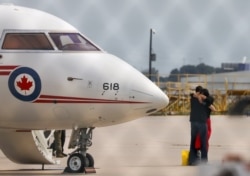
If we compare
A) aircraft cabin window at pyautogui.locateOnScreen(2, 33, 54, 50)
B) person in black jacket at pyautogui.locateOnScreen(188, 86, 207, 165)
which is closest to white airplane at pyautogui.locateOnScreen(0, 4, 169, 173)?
aircraft cabin window at pyautogui.locateOnScreen(2, 33, 54, 50)

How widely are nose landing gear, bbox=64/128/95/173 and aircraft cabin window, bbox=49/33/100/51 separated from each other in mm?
1064

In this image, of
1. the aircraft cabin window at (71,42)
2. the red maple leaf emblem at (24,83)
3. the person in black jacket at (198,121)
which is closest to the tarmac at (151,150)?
the person in black jacket at (198,121)

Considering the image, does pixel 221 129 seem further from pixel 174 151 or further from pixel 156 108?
pixel 156 108

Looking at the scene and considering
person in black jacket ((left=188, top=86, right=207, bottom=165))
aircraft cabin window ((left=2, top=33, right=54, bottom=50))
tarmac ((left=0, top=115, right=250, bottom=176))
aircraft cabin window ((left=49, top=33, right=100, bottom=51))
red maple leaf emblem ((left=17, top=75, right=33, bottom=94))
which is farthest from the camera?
person in black jacket ((left=188, top=86, right=207, bottom=165))

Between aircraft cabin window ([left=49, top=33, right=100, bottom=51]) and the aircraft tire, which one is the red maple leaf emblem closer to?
aircraft cabin window ([left=49, top=33, right=100, bottom=51])

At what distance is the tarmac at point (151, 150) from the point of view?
9.73m

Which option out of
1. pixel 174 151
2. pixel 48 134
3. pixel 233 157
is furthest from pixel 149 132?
pixel 233 157

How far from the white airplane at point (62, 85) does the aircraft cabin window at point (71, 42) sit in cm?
1

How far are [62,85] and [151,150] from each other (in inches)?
240

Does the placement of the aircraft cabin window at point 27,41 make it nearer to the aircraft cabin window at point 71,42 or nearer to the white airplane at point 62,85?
the white airplane at point 62,85

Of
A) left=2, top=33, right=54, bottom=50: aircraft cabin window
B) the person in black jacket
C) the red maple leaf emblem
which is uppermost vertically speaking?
left=2, top=33, right=54, bottom=50: aircraft cabin window

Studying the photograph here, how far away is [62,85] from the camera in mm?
9164

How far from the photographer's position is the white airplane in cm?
911

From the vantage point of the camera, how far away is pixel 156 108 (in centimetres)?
938
